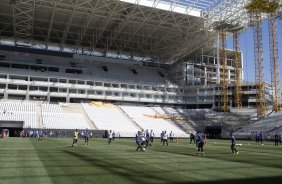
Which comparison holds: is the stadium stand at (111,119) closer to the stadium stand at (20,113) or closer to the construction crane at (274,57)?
the stadium stand at (20,113)

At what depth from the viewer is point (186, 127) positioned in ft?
236

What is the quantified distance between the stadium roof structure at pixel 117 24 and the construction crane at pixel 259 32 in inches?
91.1

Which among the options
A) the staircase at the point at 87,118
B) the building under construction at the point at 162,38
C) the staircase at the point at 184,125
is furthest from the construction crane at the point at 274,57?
the staircase at the point at 87,118

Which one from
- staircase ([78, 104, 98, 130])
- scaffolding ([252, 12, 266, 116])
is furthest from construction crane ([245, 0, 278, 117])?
staircase ([78, 104, 98, 130])

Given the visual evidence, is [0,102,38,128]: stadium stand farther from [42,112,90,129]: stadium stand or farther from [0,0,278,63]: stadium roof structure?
[0,0,278,63]: stadium roof structure

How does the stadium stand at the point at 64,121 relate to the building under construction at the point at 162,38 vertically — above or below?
below

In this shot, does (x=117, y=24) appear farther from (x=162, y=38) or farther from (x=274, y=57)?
(x=274, y=57)

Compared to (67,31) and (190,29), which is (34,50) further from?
(190,29)

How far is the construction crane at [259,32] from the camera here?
63188 millimetres

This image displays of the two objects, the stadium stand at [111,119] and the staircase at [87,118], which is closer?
the staircase at [87,118]

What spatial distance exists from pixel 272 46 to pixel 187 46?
67.6ft

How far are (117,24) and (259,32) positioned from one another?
115 feet

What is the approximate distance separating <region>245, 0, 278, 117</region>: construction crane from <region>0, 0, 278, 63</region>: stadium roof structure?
2.31m

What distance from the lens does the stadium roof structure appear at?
59844 mm
